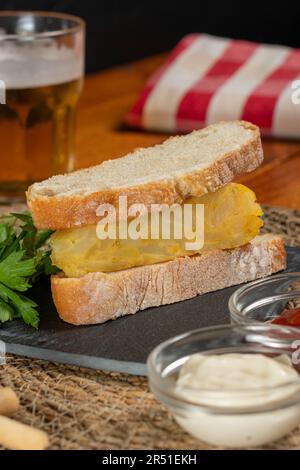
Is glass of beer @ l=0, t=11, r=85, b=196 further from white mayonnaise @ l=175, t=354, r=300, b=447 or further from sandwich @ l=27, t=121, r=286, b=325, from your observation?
white mayonnaise @ l=175, t=354, r=300, b=447

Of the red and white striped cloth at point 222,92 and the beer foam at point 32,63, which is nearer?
the beer foam at point 32,63

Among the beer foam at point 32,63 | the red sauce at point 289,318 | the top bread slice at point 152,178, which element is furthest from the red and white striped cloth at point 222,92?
the red sauce at point 289,318

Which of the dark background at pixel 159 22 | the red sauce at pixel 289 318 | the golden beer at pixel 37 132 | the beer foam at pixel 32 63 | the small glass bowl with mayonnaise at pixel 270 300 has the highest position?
the beer foam at pixel 32 63

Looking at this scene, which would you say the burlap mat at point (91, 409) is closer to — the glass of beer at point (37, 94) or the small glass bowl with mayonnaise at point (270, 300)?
the small glass bowl with mayonnaise at point (270, 300)

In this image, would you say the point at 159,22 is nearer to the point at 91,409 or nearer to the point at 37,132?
the point at 37,132

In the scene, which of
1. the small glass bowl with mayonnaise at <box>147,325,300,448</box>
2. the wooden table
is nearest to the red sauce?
the small glass bowl with mayonnaise at <box>147,325,300,448</box>

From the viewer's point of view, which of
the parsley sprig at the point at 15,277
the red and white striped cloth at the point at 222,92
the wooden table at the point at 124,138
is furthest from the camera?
the red and white striped cloth at the point at 222,92
